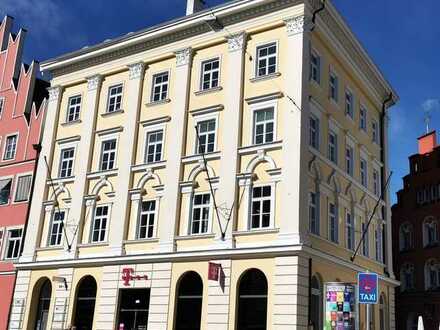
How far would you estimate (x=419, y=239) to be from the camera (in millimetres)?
52656

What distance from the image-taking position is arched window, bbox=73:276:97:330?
30.7 metres

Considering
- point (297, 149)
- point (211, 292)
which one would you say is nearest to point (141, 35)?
point (297, 149)

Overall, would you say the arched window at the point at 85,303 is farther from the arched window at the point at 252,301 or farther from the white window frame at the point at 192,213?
the arched window at the point at 252,301

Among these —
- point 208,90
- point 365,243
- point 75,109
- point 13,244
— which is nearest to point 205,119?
point 208,90

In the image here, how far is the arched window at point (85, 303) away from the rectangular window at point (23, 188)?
8132 mm

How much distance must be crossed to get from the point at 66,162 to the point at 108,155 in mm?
3234

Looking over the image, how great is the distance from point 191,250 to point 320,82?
33.5 ft

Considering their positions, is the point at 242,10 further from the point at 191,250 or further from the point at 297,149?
the point at 191,250

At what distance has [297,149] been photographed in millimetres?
26844

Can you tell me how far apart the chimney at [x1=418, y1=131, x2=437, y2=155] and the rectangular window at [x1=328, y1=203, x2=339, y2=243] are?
27.4 m

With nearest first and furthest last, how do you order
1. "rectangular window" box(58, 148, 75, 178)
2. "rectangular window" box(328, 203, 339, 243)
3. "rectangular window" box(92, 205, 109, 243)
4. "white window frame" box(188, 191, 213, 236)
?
"white window frame" box(188, 191, 213, 236)
"rectangular window" box(328, 203, 339, 243)
"rectangular window" box(92, 205, 109, 243)
"rectangular window" box(58, 148, 75, 178)

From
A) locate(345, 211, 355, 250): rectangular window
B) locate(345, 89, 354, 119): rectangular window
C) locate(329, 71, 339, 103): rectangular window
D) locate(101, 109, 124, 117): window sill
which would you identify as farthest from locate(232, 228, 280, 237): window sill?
locate(101, 109, 124, 117): window sill

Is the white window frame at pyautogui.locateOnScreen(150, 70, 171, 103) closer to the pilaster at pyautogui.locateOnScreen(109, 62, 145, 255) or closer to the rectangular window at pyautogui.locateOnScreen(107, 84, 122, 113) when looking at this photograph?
the pilaster at pyautogui.locateOnScreen(109, 62, 145, 255)

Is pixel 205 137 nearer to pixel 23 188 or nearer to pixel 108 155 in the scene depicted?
pixel 108 155
